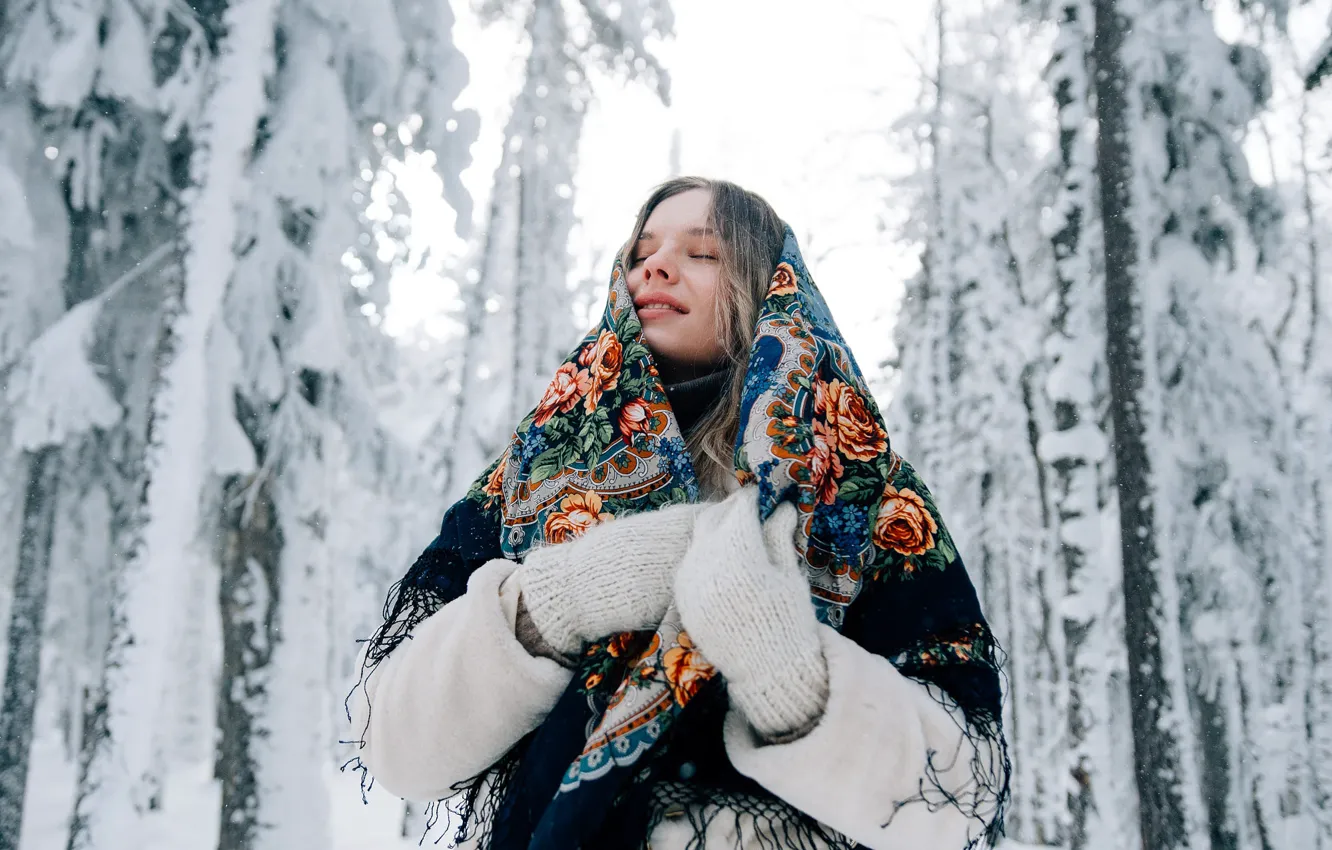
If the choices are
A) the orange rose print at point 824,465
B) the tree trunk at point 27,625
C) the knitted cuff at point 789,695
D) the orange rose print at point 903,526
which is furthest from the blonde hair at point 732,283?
the tree trunk at point 27,625

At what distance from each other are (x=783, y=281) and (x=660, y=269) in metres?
0.31

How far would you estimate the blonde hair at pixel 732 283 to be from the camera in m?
2.00

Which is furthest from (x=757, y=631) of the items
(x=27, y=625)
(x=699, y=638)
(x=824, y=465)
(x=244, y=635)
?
(x=27, y=625)

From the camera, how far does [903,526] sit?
1.77 m

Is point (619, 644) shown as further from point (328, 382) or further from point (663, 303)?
point (328, 382)

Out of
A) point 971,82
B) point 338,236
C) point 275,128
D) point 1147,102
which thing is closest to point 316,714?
point 338,236

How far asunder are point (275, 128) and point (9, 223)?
2.87 m

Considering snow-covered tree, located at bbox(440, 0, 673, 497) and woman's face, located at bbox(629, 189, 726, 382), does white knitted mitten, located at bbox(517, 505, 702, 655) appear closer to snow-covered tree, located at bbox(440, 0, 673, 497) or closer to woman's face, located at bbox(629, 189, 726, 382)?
woman's face, located at bbox(629, 189, 726, 382)

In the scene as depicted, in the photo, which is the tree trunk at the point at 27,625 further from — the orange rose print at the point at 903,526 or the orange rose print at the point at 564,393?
the orange rose print at the point at 903,526

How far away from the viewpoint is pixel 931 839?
4.78 feet

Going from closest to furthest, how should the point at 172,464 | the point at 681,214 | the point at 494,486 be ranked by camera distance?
the point at 494,486 < the point at 681,214 < the point at 172,464

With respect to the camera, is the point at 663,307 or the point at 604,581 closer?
the point at 604,581

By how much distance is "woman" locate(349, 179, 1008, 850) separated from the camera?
1418mm

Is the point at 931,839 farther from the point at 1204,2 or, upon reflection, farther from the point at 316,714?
the point at 1204,2
